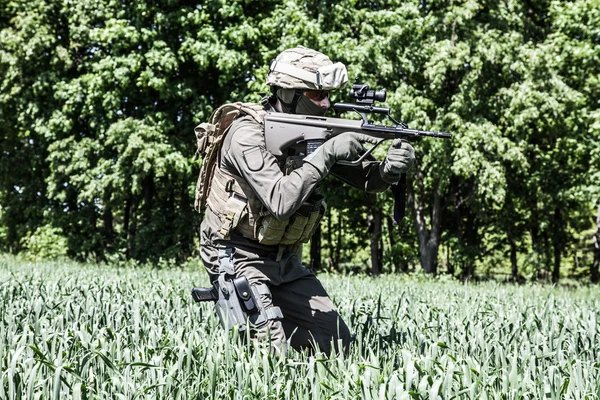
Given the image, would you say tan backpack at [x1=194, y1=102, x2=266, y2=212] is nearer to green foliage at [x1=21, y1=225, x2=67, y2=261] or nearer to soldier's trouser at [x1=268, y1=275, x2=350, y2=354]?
soldier's trouser at [x1=268, y1=275, x2=350, y2=354]

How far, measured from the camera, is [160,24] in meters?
15.7

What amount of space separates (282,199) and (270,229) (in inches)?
13.5

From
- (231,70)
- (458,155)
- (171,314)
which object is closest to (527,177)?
(458,155)

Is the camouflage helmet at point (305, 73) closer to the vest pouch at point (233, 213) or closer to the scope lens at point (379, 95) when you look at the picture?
the scope lens at point (379, 95)

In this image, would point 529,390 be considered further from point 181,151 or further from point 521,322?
point 181,151

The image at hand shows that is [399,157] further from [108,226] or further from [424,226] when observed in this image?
[108,226]

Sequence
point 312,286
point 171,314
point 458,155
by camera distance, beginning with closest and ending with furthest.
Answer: point 312,286, point 171,314, point 458,155

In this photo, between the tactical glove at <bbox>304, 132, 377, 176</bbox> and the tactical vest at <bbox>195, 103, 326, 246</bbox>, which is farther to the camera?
the tactical vest at <bbox>195, 103, 326, 246</bbox>

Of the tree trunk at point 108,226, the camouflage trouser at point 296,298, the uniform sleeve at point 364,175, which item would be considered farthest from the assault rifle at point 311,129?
the tree trunk at point 108,226

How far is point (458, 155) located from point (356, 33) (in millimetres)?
4063

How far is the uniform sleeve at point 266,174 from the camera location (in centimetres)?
309

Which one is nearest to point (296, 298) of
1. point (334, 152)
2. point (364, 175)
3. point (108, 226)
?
point (364, 175)

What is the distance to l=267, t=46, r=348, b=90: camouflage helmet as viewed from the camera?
3.39 metres

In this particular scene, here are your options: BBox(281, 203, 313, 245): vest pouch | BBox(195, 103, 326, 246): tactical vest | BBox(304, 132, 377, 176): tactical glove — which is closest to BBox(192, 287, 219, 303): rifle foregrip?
BBox(195, 103, 326, 246): tactical vest
